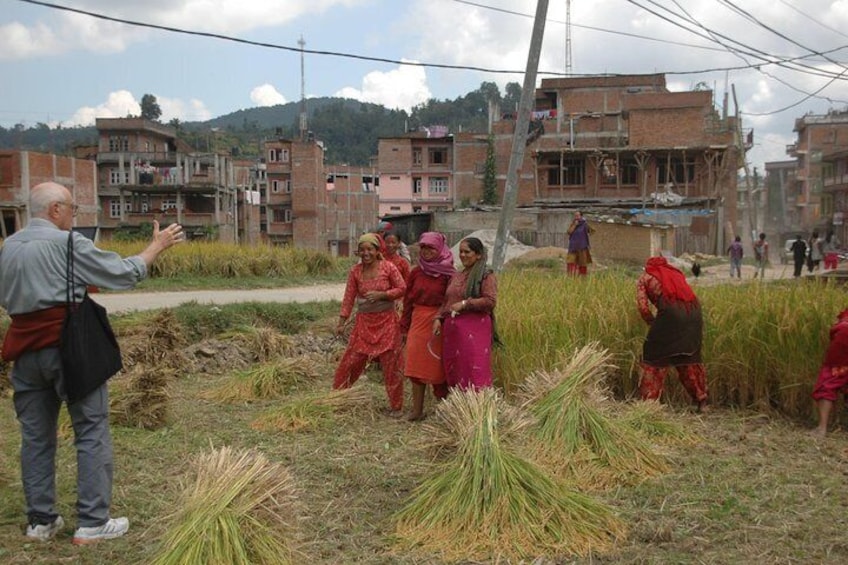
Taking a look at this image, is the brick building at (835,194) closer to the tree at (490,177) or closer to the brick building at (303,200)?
the tree at (490,177)

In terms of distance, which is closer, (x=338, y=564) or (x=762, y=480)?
(x=338, y=564)

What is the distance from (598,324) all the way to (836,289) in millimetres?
2247

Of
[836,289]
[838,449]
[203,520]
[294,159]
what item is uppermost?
[294,159]

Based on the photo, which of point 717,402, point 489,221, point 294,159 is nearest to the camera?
point 717,402

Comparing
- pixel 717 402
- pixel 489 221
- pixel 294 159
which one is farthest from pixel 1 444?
pixel 294 159

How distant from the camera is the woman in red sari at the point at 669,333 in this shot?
6719 millimetres

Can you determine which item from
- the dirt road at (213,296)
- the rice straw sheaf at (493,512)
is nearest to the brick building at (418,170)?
the dirt road at (213,296)

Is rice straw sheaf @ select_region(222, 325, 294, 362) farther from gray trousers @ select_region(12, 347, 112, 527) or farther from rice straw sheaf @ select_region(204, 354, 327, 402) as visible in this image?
gray trousers @ select_region(12, 347, 112, 527)

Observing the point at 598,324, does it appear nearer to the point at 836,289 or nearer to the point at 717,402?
the point at 717,402

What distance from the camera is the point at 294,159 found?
2438 inches

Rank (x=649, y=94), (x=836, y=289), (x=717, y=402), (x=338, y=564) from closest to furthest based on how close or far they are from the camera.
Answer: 1. (x=338, y=564)
2. (x=717, y=402)
3. (x=836, y=289)
4. (x=649, y=94)

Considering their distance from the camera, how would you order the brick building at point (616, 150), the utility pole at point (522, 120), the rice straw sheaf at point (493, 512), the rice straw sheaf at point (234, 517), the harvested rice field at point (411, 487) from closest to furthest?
the rice straw sheaf at point (234, 517) < the harvested rice field at point (411, 487) < the rice straw sheaf at point (493, 512) < the utility pole at point (522, 120) < the brick building at point (616, 150)

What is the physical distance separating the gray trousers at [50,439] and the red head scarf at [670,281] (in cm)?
437

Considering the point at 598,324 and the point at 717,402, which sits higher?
the point at 598,324
